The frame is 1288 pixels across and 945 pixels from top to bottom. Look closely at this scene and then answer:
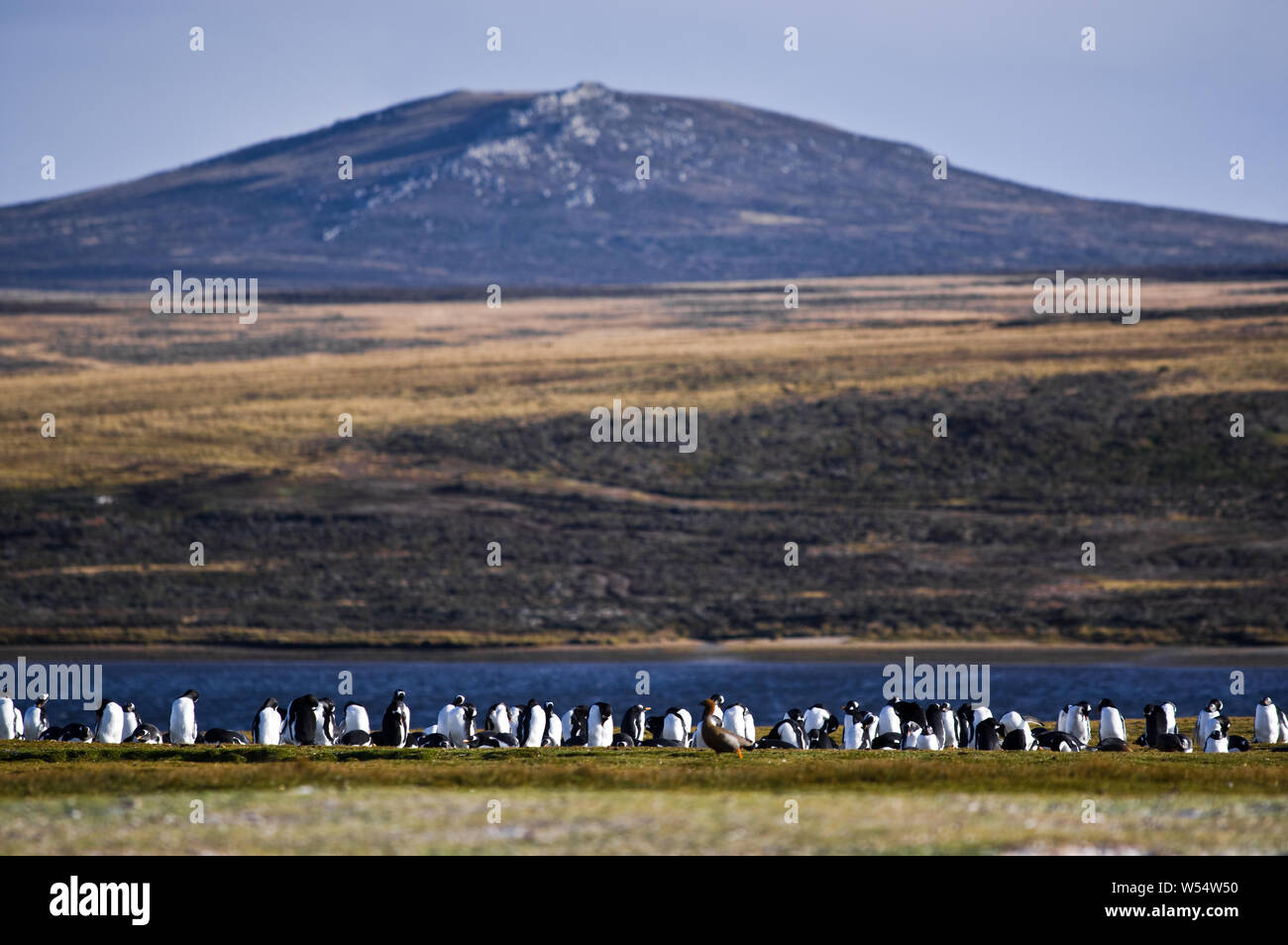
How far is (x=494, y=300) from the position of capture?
196500 millimetres

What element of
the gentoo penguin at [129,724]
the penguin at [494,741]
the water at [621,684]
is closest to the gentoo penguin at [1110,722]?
the penguin at [494,741]

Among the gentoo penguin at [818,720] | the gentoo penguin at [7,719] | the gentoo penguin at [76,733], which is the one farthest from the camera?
the gentoo penguin at [818,720]

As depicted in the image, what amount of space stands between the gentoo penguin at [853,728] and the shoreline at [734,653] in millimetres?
32906

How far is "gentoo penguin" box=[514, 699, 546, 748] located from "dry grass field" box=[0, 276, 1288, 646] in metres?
38.4

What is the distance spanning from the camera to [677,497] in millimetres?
89938

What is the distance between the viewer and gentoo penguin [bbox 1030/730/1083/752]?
29.9 meters

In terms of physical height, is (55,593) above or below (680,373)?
below

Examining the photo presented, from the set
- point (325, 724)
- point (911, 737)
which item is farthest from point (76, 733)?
point (911, 737)

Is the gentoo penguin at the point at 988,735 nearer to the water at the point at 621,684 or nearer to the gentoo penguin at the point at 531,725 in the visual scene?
the gentoo penguin at the point at 531,725

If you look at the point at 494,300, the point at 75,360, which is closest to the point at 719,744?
the point at 75,360

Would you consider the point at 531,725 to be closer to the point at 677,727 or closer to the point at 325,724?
the point at 677,727

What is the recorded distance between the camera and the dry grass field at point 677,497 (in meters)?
72.4
